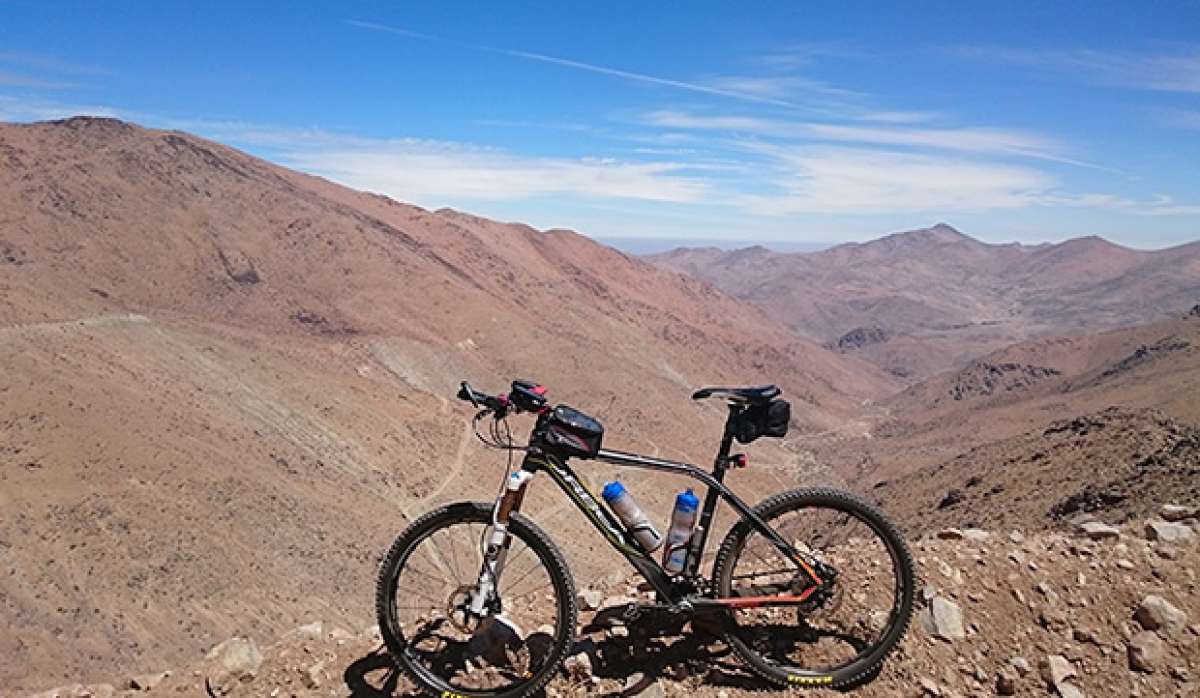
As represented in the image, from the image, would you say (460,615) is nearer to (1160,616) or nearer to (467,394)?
(467,394)

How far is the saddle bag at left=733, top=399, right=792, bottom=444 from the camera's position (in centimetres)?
447

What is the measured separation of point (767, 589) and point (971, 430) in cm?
4944

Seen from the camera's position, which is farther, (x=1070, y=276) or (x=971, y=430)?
→ (x=1070, y=276)

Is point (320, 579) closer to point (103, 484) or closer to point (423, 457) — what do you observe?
point (103, 484)

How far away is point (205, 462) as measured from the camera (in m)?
25.7

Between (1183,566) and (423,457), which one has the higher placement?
(1183,566)

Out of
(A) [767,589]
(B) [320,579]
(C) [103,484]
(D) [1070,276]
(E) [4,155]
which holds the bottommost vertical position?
(B) [320,579]

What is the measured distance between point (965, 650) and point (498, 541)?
2986 mm

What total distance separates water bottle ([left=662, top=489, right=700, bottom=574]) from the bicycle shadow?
0.51m

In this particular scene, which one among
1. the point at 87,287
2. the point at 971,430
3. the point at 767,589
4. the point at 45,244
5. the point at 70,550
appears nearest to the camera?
the point at 767,589

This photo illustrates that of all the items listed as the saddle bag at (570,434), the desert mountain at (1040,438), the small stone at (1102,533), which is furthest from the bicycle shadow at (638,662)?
the desert mountain at (1040,438)

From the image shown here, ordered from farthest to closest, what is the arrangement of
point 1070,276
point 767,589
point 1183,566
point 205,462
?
1. point 1070,276
2. point 205,462
3. point 1183,566
4. point 767,589

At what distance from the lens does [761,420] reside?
4.50 meters

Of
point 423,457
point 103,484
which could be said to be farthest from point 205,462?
point 423,457
